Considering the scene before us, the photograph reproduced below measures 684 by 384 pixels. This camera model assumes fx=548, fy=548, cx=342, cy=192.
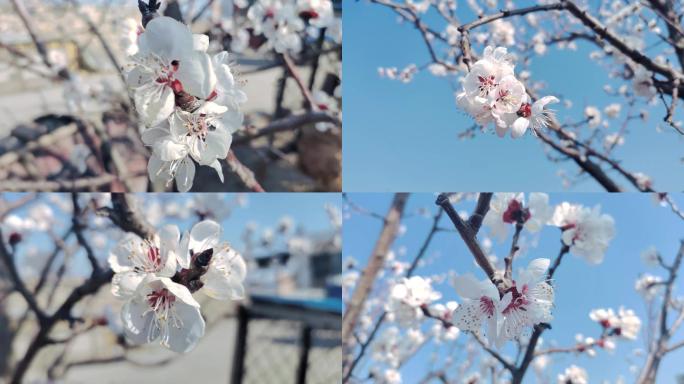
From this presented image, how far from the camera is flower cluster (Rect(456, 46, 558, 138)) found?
0.54 metres

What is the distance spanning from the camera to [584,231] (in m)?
0.86

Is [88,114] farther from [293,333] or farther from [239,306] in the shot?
[293,333]

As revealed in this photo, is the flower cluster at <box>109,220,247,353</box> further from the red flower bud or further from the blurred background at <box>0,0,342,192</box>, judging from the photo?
the red flower bud

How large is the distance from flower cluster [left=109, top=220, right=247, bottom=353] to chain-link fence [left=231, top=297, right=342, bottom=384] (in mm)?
922

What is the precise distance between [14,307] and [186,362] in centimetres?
67

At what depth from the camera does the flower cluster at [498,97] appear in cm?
54

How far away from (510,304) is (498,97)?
0.73ft

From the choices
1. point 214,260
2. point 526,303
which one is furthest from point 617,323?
point 214,260

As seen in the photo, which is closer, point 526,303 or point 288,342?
point 526,303

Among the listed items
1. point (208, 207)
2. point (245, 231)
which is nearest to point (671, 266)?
point (208, 207)

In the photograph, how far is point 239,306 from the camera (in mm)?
1743

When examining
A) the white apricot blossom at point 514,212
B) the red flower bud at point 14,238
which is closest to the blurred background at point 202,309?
the red flower bud at point 14,238

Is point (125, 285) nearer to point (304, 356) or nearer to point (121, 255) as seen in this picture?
point (121, 255)

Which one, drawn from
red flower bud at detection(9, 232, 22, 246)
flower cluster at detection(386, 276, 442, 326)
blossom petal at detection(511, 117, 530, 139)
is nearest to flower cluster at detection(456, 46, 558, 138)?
blossom petal at detection(511, 117, 530, 139)
